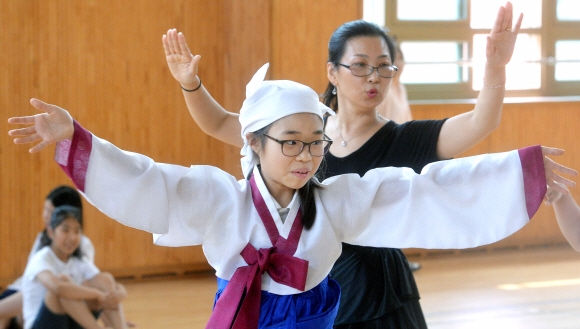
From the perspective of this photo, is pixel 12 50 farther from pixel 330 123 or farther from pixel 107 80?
pixel 330 123

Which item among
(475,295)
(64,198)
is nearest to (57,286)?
(64,198)

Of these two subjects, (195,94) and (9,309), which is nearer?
(195,94)

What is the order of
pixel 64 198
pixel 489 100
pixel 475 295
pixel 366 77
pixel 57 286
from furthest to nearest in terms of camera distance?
pixel 475 295, pixel 64 198, pixel 57 286, pixel 366 77, pixel 489 100

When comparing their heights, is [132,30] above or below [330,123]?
above

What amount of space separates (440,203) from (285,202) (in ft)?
1.31

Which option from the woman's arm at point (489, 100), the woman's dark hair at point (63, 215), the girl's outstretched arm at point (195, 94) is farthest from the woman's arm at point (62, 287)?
the woman's arm at point (489, 100)

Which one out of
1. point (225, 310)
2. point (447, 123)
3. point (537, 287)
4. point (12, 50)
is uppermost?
point (12, 50)

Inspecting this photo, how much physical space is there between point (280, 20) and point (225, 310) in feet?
11.7

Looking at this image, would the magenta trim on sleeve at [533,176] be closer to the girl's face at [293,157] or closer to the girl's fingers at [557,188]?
the girl's fingers at [557,188]

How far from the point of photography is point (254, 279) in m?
1.69

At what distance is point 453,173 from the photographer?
6.12 ft

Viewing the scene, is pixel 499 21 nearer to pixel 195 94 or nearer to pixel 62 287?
pixel 195 94

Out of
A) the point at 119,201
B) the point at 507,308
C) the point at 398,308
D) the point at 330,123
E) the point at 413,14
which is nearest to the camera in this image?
the point at 119,201

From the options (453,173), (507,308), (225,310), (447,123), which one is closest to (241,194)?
(225,310)
